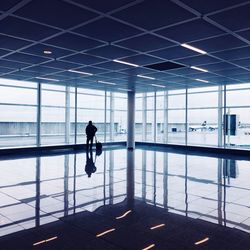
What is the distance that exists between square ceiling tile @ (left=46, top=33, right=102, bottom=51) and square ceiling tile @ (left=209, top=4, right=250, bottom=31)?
3.00m

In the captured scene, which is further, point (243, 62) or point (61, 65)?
point (61, 65)

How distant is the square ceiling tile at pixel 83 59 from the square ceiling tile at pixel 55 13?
8.95 ft

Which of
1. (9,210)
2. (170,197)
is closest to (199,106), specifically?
(170,197)

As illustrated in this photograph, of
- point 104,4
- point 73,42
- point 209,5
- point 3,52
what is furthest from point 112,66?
point 209,5

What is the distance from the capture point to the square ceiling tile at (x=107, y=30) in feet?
17.7

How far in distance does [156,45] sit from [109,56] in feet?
5.87

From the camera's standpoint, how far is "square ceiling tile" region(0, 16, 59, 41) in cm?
542

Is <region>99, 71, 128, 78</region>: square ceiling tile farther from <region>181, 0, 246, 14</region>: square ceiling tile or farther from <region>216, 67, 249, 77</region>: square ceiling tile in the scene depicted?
<region>181, 0, 246, 14</region>: square ceiling tile

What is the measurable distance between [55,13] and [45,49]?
9.08 ft

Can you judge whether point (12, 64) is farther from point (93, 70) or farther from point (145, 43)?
point (145, 43)

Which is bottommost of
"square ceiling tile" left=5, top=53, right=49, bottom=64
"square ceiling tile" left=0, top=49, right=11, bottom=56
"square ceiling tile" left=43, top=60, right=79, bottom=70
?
"square ceiling tile" left=0, top=49, right=11, bottom=56

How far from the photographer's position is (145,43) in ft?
22.1

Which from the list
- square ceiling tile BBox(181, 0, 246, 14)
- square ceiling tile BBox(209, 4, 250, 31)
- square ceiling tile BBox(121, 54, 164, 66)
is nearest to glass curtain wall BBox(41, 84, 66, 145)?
square ceiling tile BBox(121, 54, 164, 66)

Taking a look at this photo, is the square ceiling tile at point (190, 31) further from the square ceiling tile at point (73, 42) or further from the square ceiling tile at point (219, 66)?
the square ceiling tile at point (219, 66)
